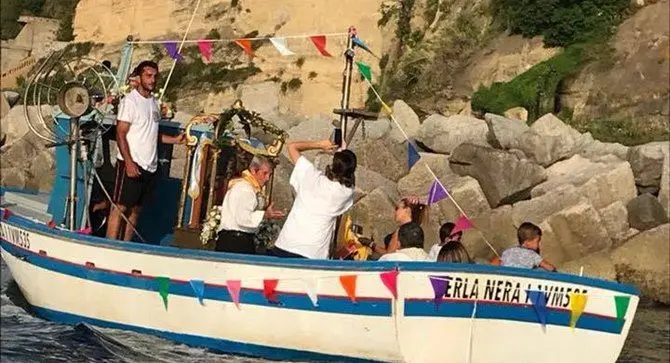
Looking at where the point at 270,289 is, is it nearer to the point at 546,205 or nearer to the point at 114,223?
the point at 114,223

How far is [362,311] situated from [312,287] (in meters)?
0.47

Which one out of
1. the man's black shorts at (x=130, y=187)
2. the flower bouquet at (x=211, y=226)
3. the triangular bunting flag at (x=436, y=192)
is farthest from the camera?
the triangular bunting flag at (x=436, y=192)

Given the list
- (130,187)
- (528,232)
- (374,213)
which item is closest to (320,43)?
(130,187)

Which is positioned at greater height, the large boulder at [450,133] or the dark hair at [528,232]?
the large boulder at [450,133]

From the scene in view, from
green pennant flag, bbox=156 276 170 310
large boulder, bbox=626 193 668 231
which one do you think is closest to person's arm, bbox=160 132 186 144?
green pennant flag, bbox=156 276 170 310

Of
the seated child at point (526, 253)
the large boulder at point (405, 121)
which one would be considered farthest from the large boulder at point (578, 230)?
the seated child at point (526, 253)

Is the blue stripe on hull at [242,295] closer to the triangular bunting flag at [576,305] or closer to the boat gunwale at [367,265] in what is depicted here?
the boat gunwale at [367,265]

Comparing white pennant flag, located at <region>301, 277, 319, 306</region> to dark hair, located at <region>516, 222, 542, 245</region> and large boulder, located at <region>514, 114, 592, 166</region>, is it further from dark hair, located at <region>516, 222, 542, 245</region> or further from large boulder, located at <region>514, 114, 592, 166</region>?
large boulder, located at <region>514, 114, 592, 166</region>

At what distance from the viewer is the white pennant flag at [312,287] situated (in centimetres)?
902

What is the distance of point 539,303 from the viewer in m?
8.93

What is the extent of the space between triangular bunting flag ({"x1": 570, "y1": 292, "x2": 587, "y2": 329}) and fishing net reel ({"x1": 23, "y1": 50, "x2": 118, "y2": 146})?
4968 mm

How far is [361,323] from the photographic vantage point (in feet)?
29.5

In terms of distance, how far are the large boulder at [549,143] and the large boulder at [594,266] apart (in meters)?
3.58

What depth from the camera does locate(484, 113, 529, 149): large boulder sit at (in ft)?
68.0
